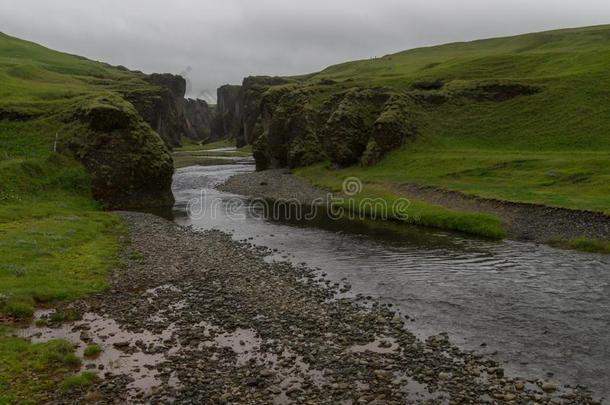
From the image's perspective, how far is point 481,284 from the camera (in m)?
31.4

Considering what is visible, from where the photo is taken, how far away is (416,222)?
176 ft

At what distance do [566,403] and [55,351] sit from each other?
63.9 feet

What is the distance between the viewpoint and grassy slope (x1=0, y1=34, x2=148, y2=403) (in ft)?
64.0

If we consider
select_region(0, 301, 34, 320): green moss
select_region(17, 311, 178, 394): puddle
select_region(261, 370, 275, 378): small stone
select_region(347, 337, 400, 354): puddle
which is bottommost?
select_region(347, 337, 400, 354): puddle

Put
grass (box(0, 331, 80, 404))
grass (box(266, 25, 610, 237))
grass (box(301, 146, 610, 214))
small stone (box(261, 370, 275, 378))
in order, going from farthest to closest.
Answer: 1. grass (box(266, 25, 610, 237))
2. grass (box(301, 146, 610, 214))
3. small stone (box(261, 370, 275, 378))
4. grass (box(0, 331, 80, 404))

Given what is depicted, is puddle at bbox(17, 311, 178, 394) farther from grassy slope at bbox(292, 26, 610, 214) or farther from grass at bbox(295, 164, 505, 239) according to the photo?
grassy slope at bbox(292, 26, 610, 214)

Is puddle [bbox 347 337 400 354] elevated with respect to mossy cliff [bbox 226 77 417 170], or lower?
lower

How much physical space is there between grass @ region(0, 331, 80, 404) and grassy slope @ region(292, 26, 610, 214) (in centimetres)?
4396

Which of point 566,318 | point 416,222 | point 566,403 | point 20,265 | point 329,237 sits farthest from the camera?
point 416,222

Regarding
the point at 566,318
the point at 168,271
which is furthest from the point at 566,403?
the point at 168,271

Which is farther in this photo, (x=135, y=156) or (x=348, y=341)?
(x=135, y=156)

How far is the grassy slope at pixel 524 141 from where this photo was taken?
58.2 m

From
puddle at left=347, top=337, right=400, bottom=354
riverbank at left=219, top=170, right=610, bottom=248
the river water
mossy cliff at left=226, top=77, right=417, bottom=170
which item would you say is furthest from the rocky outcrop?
puddle at left=347, top=337, right=400, bottom=354

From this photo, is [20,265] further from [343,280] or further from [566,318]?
[566,318]
